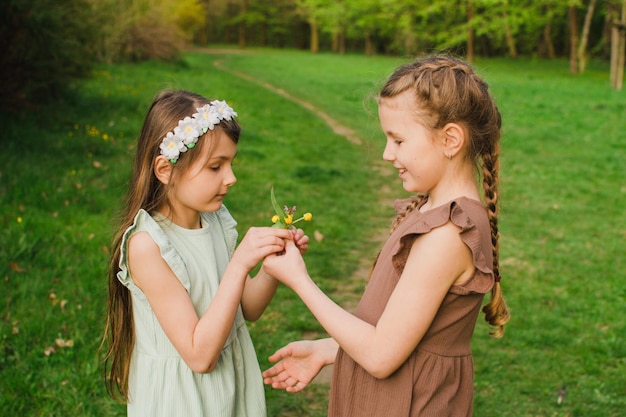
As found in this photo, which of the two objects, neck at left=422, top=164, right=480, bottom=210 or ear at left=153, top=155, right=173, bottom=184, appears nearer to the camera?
neck at left=422, top=164, right=480, bottom=210

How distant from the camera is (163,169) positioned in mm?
2223

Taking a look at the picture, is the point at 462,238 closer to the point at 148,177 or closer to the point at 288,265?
the point at 288,265

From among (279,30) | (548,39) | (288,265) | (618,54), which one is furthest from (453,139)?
(279,30)

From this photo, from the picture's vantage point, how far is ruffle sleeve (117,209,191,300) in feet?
6.73

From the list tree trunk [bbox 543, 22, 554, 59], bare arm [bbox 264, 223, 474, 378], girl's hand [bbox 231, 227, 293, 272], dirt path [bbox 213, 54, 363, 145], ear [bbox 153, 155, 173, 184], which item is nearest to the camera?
bare arm [bbox 264, 223, 474, 378]

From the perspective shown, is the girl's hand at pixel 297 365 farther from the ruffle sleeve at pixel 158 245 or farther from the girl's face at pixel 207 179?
the girl's face at pixel 207 179

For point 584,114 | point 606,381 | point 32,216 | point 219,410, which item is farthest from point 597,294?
point 584,114

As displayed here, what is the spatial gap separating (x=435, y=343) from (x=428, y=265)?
0.84 ft

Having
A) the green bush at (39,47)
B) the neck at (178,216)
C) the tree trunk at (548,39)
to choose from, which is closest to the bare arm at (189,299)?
the neck at (178,216)

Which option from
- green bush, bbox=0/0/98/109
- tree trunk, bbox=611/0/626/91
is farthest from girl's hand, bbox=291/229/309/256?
tree trunk, bbox=611/0/626/91

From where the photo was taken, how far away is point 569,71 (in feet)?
81.7

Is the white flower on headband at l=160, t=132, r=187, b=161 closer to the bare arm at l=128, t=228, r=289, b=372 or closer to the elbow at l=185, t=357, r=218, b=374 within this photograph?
the bare arm at l=128, t=228, r=289, b=372

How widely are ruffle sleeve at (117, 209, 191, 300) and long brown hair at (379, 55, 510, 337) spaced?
0.80 meters

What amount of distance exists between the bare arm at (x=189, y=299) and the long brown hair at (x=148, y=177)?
0.20m
